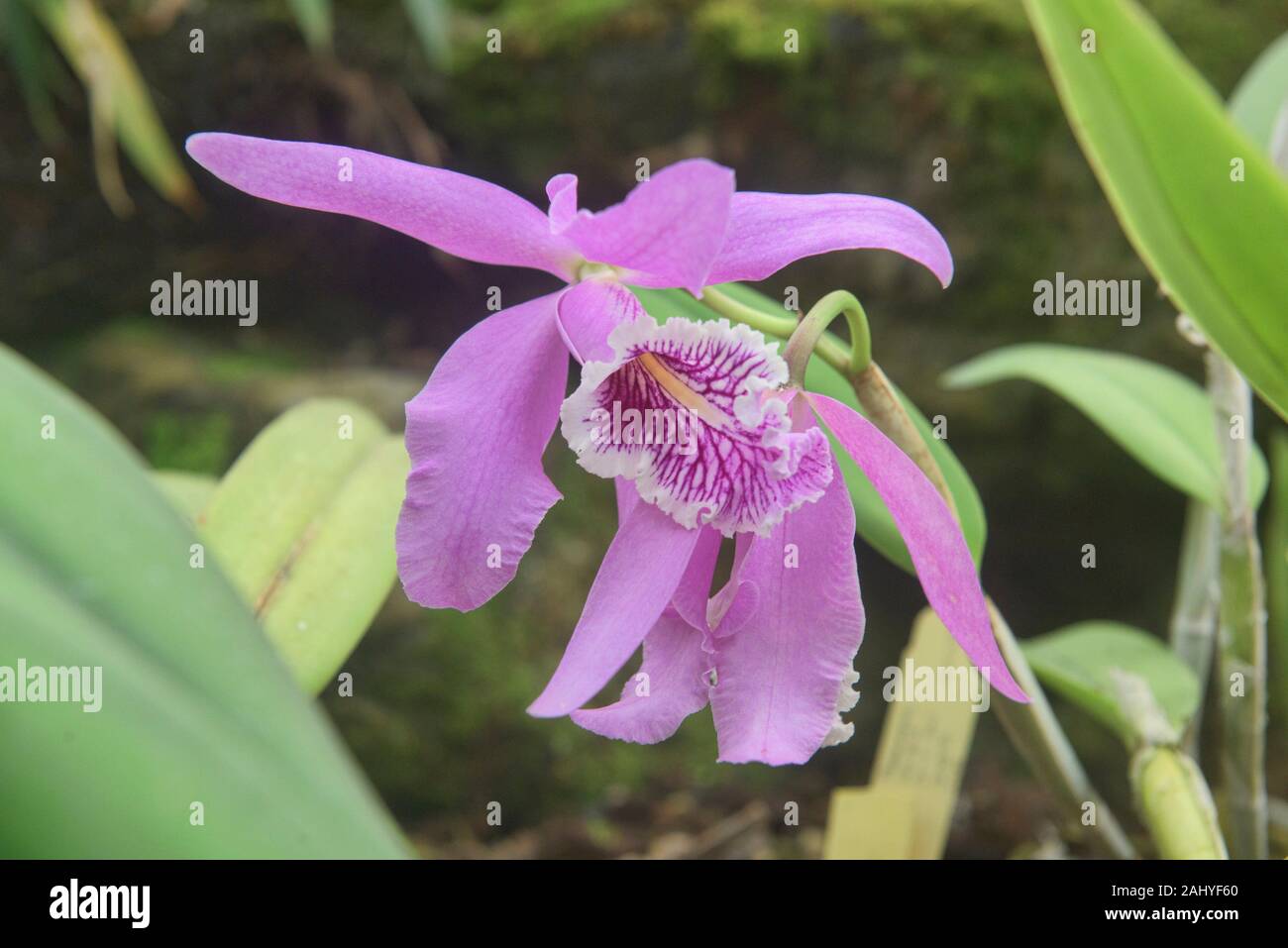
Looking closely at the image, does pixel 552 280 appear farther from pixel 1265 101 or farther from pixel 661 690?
pixel 661 690

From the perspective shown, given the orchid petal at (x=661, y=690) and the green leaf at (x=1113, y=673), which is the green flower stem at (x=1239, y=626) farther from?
the orchid petal at (x=661, y=690)

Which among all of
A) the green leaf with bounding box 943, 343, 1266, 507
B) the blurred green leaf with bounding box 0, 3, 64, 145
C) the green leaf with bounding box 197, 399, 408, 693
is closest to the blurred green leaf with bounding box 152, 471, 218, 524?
the green leaf with bounding box 197, 399, 408, 693

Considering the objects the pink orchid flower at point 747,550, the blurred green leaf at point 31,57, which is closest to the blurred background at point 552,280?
the blurred green leaf at point 31,57

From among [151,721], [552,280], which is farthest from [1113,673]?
[552,280]

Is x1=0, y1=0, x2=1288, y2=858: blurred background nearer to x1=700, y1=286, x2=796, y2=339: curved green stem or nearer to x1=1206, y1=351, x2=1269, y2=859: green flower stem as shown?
x1=1206, y1=351, x2=1269, y2=859: green flower stem

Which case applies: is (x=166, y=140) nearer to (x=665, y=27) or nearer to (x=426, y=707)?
(x=665, y=27)

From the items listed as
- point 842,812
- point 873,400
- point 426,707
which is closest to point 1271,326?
point 873,400
